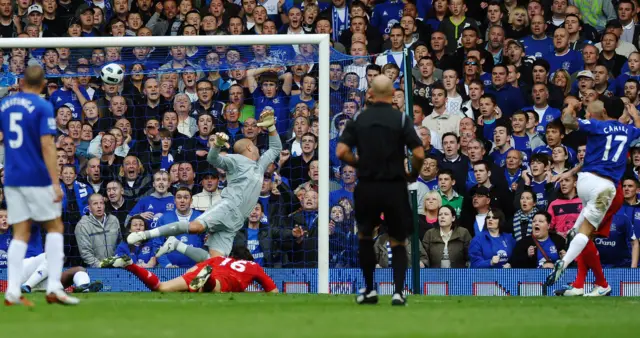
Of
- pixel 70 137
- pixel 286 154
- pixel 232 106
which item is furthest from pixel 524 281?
pixel 70 137

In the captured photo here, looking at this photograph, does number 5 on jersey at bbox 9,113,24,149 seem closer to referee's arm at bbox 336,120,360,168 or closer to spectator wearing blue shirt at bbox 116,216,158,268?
referee's arm at bbox 336,120,360,168

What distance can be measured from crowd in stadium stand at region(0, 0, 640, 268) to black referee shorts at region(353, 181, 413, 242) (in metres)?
4.32

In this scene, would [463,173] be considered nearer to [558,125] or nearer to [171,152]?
[558,125]

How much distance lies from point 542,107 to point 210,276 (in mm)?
6550

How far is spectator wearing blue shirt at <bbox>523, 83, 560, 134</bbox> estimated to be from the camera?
1902 centimetres

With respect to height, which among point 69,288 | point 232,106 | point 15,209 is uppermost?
point 232,106

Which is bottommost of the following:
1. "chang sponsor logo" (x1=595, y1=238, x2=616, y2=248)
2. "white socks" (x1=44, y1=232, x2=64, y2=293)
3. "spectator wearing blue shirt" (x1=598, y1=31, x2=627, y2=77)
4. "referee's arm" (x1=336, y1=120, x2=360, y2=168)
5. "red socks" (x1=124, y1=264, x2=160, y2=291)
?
"red socks" (x1=124, y1=264, x2=160, y2=291)

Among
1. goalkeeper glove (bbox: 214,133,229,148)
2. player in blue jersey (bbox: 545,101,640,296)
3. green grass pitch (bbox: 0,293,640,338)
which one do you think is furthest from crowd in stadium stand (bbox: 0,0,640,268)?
green grass pitch (bbox: 0,293,640,338)

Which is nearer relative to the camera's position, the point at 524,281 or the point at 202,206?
the point at 524,281

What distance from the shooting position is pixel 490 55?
20125mm

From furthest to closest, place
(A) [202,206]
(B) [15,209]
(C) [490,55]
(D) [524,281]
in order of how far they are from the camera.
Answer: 1. (C) [490,55]
2. (A) [202,206]
3. (D) [524,281]
4. (B) [15,209]

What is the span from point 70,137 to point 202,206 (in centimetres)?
214

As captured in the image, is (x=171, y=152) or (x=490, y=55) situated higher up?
(x=490, y=55)

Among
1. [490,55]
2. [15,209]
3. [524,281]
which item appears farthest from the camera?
[490,55]
